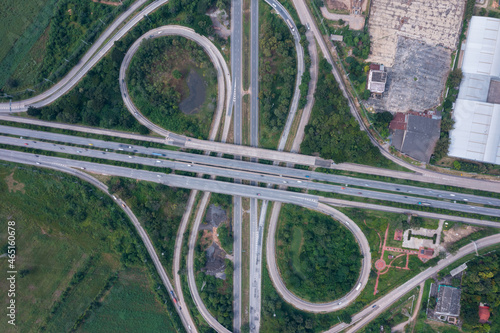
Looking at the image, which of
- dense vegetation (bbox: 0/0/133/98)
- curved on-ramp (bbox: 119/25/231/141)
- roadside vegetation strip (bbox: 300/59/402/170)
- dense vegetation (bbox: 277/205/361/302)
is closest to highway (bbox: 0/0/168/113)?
dense vegetation (bbox: 0/0/133/98)

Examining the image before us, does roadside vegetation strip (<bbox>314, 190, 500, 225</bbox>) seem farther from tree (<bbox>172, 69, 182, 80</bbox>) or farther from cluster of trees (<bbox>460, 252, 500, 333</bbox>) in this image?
tree (<bbox>172, 69, 182, 80</bbox>)

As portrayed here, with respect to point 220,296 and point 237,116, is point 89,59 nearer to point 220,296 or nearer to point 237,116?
point 237,116

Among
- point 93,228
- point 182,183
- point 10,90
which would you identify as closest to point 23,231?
point 93,228

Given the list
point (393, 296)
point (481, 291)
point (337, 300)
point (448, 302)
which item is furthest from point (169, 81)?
point (481, 291)

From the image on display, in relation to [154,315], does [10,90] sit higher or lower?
higher

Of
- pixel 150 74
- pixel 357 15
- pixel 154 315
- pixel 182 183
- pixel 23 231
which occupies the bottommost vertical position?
pixel 154 315

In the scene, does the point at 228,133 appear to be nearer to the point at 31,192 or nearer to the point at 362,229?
the point at 362,229
